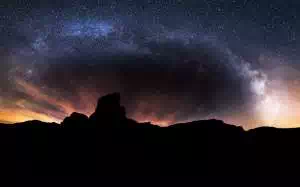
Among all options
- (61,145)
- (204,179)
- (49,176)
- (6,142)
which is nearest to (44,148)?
A: (61,145)

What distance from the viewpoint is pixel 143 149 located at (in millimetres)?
81562

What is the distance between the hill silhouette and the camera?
71.2 meters

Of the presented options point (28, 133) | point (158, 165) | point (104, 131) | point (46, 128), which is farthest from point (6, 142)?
point (158, 165)

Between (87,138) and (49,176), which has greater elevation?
(87,138)

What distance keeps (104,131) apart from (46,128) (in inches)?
958

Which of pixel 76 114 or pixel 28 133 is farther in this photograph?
pixel 76 114

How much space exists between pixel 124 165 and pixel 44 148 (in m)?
30.5

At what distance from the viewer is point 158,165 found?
74.8m

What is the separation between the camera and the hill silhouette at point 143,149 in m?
71.2

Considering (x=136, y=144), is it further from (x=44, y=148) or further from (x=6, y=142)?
(x=6, y=142)

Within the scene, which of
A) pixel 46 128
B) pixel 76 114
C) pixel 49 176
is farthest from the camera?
pixel 76 114

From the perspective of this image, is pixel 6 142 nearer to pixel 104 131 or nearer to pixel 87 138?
pixel 87 138

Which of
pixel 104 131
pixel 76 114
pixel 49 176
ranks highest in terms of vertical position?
pixel 76 114

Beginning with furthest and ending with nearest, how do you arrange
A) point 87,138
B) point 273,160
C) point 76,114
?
point 76,114
point 87,138
point 273,160
